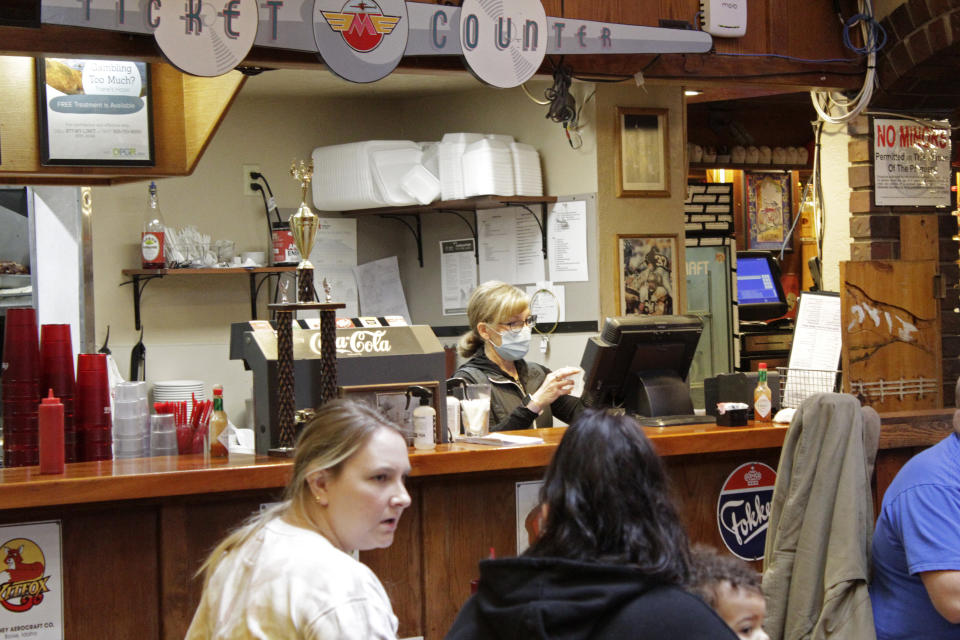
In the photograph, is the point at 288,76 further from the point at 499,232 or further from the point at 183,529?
the point at 183,529

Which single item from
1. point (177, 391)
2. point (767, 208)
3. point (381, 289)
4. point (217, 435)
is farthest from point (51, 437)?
point (767, 208)

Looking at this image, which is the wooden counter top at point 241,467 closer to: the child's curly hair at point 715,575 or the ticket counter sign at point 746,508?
the ticket counter sign at point 746,508

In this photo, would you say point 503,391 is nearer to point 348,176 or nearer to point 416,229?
point 348,176

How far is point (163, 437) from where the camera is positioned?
3521mm

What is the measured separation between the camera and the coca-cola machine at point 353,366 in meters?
3.39

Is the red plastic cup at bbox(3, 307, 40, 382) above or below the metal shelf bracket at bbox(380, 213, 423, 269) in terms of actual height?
below

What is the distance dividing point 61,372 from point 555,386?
172 centimetres

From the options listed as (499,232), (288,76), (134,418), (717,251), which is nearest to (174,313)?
(288,76)

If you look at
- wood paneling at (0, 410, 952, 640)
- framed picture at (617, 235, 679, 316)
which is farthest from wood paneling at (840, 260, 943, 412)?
framed picture at (617, 235, 679, 316)

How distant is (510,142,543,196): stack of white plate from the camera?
5.73 m

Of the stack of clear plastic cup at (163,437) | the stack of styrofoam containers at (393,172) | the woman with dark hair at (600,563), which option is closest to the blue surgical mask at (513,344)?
the stack of clear plastic cup at (163,437)

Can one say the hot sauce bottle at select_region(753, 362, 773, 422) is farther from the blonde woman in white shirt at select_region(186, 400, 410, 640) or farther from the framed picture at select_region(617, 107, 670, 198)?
the blonde woman in white shirt at select_region(186, 400, 410, 640)

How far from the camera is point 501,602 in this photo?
1619 mm

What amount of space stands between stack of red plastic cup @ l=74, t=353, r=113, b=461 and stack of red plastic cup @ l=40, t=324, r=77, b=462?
22mm
